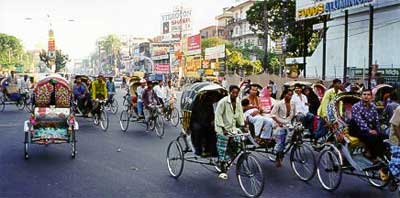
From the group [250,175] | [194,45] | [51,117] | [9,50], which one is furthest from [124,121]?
[9,50]

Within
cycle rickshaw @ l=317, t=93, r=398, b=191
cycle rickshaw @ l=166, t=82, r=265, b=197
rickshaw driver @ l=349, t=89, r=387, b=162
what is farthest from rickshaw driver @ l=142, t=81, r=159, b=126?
rickshaw driver @ l=349, t=89, r=387, b=162

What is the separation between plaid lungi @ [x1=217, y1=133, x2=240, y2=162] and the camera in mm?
8156

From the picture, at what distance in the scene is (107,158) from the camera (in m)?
11.1

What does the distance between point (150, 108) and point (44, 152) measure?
4.47 metres

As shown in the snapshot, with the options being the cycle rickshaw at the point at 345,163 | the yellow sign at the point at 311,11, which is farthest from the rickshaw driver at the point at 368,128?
the yellow sign at the point at 311,11

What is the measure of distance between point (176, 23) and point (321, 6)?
5364cm

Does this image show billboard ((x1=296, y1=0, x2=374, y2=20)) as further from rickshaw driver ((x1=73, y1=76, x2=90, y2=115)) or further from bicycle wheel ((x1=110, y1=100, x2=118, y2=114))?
rickshaw driver ((x1=73, y1=76, x2=90, y2=115))

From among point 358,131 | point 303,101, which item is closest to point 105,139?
point 303,101

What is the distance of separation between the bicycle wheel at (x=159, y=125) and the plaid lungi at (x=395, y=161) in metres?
8.79

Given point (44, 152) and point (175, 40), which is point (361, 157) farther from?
point (175, 40)

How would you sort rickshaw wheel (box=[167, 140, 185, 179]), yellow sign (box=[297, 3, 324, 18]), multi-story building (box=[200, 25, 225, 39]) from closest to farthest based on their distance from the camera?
rickshaw wheel (box=[167, 140, 185, 179])
yellow sign (box=[297, 3, 324, 18])
multi-story building (box=[200, 25, 225, 39])

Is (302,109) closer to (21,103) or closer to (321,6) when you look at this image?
(21,103)

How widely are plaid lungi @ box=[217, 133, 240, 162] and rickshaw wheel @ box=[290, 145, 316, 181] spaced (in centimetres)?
134

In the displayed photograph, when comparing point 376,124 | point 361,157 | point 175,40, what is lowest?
point 361,157
